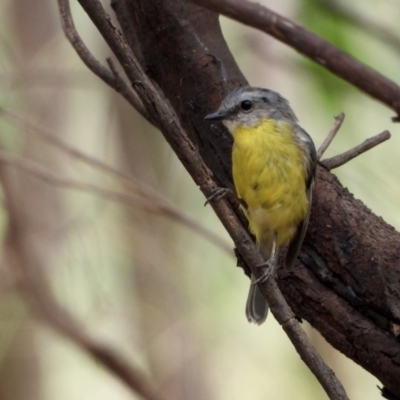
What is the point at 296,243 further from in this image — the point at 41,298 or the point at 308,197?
the point at 41,298

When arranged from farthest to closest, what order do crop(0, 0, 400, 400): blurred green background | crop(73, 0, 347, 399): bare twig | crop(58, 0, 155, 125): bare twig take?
crop(0, 0, 400, 400): blurred green background, crop(58, 0, 155, 125): bare twig, crop(73, 0, 347, 399): bare twig

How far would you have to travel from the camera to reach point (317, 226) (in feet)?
8.74

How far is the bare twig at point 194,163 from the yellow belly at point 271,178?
845 millimetres

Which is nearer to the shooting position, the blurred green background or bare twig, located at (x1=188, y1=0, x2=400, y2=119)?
bare twig, located at (x1=188, y1=0, x2=400, y2=119)

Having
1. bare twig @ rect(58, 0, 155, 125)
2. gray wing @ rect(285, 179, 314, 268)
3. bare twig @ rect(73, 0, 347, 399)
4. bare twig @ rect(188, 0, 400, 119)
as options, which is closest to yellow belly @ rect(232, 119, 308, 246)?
gray wing @ rect(285, 179, 314, 268)

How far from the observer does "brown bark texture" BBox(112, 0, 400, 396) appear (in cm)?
249

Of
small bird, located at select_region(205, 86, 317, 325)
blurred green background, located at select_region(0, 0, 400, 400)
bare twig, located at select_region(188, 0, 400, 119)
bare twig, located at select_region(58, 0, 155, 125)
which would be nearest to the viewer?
bare twig, located at select_region(188, 0, 400, 119)

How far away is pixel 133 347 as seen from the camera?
16.8ft

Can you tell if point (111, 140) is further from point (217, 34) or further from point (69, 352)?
point (217, 34)

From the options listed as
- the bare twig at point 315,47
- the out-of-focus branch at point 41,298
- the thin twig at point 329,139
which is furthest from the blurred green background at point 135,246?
the bare twig at point 315,47

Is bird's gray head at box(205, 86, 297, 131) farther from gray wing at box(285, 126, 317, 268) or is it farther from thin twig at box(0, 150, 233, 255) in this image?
thin twig at box(0, 150, 233, 255)

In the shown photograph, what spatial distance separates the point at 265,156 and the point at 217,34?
1.93 ft

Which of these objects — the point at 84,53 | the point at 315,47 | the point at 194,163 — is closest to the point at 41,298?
the point at 84,53

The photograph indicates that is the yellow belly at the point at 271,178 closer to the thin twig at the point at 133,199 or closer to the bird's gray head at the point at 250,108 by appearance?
the bird's gray head at the point at 250,108
